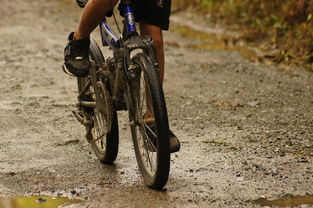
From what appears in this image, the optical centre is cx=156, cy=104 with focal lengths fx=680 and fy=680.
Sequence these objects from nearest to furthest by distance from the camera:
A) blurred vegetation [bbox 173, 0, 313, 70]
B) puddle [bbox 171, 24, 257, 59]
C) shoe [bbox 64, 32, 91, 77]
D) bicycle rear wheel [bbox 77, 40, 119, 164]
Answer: bicycle rear wheel [bbox 77, 40, 119, 164] < shoe [bbox 64, 32, 91, 77] < blurred vegetation [bbox 173, 0, 313, 70] < puddle [bbox 171, 24, 257, 59]

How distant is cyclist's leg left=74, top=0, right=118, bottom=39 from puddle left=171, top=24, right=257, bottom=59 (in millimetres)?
5579

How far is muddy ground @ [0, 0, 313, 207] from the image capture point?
4672 mm

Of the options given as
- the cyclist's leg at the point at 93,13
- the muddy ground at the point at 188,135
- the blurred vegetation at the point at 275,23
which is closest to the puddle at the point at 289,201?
the muddy ground at the point at 188,135

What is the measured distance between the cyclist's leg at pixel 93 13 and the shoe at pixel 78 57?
90mm

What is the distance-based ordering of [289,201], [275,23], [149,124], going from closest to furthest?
[289,201], [149,124], [275,23]

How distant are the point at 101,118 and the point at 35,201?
3.40ft

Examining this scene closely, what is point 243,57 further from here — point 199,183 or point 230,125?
point 199,183

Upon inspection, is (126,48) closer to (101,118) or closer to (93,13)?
(93,13)

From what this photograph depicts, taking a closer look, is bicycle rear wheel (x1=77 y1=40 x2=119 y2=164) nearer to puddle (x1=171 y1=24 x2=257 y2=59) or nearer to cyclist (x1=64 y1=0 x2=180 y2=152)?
cyclist (x1=64 y1=0 x2=180 y2=152)

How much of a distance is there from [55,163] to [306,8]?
6.73 m

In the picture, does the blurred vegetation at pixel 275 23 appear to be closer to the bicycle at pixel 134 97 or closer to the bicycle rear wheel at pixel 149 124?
the bicycle at pixel 134 97

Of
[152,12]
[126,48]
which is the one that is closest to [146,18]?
[152,12]

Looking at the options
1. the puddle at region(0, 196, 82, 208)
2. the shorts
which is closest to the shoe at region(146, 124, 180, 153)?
the puddle at region(0, 196, 82, 208)

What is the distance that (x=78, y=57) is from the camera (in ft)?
17.0
